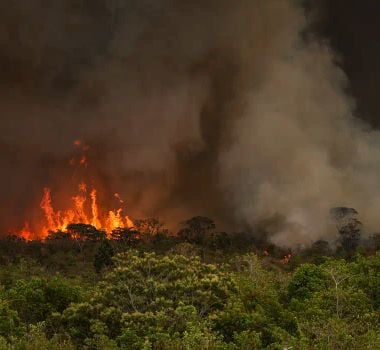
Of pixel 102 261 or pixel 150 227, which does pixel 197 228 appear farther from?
pixel 102 261

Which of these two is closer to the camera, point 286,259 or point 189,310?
point 189,310

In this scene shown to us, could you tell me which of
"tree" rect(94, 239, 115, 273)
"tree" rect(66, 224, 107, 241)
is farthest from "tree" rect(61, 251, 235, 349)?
"tree" rect(66, 224, 107, 241)

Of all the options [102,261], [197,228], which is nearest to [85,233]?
[197,228]

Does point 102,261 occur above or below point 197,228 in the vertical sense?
below

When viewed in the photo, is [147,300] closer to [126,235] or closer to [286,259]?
[286,259]

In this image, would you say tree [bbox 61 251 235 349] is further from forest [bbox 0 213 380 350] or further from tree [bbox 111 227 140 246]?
tree [bbox 111 227 140 246]

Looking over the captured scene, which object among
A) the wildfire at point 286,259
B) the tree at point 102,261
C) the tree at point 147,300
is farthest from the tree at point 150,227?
the tree at point 147,300

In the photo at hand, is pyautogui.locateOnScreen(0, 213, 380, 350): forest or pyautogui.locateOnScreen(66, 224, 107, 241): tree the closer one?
pyautogui.locateOnScreen(0, 213, 380, 350): forest

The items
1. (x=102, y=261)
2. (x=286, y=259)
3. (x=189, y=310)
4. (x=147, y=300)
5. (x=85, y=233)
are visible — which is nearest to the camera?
(x=189, y=310)

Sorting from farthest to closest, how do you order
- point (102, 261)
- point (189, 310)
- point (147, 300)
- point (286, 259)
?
point (286, 259) < point (102, 261) < point (147, 300) < point (189, 310)

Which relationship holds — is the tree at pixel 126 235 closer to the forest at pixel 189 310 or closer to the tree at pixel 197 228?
the tree at pixel 197 228

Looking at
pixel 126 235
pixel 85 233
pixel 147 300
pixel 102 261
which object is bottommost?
pixel 147 300

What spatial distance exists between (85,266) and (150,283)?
78815 mm

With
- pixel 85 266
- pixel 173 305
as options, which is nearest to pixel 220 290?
pixel 173 305
